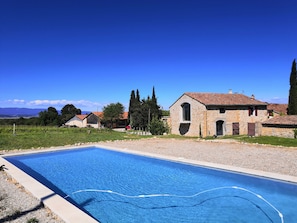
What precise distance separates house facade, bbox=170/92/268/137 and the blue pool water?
15.8 metres

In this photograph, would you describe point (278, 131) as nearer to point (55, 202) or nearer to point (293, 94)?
point (293, 94)

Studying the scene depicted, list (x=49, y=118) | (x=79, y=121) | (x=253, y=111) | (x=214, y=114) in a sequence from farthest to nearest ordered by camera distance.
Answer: (x=49, y=118)
(x=79, y=121)
(x=253, y=111)
(x=214, y=114)

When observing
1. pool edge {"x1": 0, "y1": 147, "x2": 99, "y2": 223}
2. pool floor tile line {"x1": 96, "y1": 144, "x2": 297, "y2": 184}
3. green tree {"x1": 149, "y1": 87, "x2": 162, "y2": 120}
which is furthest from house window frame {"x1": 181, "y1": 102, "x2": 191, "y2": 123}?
pool edge {"x1": 0, "y1": 147, "x2": 99, "y2": 223}

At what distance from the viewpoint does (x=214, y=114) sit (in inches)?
1141

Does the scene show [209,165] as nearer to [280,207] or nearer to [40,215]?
[280,207]

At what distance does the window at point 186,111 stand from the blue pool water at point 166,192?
17069 millimetres

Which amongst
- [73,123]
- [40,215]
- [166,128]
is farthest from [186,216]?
[73,123]

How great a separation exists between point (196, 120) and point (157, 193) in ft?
68.3

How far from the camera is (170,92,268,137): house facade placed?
28703 millimetres

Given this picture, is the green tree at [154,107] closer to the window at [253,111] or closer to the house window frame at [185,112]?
the house window frame at [185,112]

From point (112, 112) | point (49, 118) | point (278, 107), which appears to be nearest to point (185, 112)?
point (278, 107)

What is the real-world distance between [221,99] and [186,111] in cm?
441

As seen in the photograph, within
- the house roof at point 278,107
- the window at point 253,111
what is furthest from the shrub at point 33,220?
the house roof at point 278,107

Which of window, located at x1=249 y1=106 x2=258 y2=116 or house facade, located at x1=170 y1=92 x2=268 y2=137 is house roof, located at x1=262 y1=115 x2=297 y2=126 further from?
window, located at x1=249 y1=106 x2=258 y2=116
